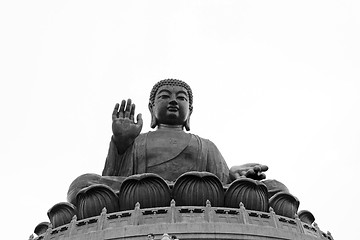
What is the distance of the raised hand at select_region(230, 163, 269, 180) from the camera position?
12812mm

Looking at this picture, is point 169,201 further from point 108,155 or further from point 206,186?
point 108,155

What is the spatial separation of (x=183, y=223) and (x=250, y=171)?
3.23 m

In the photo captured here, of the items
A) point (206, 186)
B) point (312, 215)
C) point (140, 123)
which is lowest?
point (312, 215)

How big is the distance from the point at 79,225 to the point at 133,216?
1.06 meters

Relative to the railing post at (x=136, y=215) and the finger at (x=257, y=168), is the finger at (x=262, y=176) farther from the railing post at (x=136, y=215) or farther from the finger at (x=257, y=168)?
the railing post at (x=136, y=215)

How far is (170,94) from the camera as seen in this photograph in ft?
49.2

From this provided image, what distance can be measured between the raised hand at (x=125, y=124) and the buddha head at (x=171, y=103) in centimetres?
197

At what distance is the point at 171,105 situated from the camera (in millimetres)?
14844

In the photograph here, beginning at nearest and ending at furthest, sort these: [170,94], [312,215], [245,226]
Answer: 1. [245,226]
2. [312,215]
3. [170,94]

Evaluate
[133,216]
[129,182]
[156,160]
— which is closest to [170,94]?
[156,160]

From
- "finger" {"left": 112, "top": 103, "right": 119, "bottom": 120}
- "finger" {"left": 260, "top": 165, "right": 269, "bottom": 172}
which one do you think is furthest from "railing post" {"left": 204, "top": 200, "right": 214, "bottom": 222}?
"finger" {"left": 112, "top": 103, "right": 119, "bottom": 120}

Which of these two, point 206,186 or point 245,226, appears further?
point 206,186

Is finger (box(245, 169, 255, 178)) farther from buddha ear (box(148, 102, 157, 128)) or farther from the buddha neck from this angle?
buddha ear (box(148, 102, 157, 128))

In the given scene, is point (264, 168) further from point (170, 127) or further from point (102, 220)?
point (102, 220)
